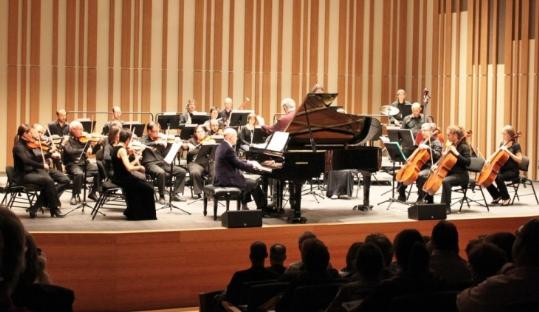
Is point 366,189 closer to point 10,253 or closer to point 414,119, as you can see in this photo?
point 414,119

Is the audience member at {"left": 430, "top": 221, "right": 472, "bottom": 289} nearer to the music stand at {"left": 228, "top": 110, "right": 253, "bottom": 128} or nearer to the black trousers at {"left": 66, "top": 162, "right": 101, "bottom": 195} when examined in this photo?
the black trousers at {"left": 66, "top": 162, "right": 101, "bottom": 195}

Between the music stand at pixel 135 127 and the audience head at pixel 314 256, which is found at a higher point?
the music stand at pixel 135 127

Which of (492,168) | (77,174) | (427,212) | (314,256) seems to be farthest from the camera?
(77,174)

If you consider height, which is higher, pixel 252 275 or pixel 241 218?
pixel 241 218

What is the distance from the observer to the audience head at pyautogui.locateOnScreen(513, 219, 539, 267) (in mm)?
3195

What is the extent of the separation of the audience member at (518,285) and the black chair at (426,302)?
411 millimetres

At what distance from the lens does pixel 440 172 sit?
942 centimetres

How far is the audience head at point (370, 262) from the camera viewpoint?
157 inches

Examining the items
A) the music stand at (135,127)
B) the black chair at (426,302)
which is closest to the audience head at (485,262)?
the black chair at (426,302)

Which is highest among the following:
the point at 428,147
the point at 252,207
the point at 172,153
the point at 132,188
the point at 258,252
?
the point at 428,147

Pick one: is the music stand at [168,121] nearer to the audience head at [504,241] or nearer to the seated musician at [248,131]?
the seated musician at [248,131]

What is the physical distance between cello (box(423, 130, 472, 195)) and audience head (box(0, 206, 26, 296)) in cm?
A: 751

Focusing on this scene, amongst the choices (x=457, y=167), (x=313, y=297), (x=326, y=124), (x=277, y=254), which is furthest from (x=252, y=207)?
(x=313, y=297)

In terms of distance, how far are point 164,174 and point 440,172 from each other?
3522 mm
